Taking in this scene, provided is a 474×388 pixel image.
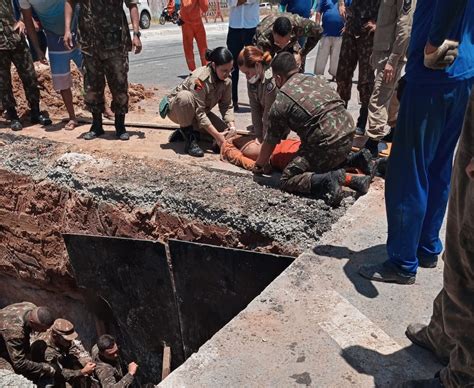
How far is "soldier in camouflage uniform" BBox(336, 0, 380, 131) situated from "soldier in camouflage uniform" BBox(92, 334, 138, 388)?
3.32m

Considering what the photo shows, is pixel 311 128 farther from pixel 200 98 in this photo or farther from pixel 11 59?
pixel 11 59

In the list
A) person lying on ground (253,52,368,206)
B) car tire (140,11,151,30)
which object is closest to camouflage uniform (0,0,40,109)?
person lying on ground (253,52,368,206)

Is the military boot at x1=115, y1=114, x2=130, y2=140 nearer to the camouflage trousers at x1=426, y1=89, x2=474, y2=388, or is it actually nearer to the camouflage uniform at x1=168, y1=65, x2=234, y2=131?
the camouflage uniform at x1=168, y1=65, x2=234, y2=131

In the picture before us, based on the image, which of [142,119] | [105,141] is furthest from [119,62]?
[142,119]

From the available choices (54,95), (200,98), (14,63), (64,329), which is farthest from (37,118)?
(64,329)

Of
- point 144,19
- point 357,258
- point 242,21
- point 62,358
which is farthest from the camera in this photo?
point 144,19

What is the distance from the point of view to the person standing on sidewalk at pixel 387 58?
3.72 meters

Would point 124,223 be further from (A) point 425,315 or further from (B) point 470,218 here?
(B) point 470,218

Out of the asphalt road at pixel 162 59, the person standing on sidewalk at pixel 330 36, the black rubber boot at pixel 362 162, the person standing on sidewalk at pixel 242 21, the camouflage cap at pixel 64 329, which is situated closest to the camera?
the black rubber boot at pixel 362 162

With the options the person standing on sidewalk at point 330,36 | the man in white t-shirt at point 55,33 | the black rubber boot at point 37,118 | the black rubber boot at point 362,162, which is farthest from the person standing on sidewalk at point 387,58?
the black rubber boot at point 37,118

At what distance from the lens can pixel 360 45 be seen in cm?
441

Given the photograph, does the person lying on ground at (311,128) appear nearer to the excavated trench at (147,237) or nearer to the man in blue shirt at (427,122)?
the excavated trench at (147,237)

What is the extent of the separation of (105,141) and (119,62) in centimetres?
83

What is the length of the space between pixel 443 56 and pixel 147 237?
107 inches
